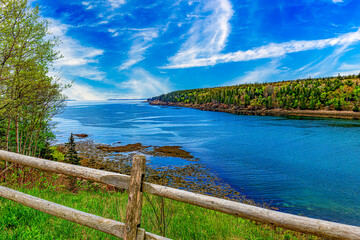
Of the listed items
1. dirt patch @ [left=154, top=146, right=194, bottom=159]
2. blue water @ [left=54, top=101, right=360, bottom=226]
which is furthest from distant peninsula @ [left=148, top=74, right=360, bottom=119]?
dirt patch @ [left=154, top=146, right=194, bottom=159]

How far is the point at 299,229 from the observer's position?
2318 mm

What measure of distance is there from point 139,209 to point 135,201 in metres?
0.14

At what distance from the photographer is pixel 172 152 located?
96.2ft

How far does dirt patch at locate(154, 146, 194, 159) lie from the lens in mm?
27953

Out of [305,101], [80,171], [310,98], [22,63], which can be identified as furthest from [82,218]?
[310,98]

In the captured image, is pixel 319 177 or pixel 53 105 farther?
pixel 319 177

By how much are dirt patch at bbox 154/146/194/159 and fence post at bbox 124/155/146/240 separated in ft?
80.2

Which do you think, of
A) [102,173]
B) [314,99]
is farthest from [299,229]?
[314,99]

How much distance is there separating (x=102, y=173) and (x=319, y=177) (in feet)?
76.3

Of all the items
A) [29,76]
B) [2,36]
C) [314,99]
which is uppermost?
[314,99]

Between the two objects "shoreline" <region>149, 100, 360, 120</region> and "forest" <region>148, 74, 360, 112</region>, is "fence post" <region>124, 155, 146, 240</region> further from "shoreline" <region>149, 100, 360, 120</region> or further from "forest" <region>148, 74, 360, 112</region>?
"forest" <region>148, 74, 360, 112</region>

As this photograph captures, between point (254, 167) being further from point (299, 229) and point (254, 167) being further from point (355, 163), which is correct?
point (299, 229)

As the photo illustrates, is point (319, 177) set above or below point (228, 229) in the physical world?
below

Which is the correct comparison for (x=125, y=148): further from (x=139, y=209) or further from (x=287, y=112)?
(x=287, y=112)
